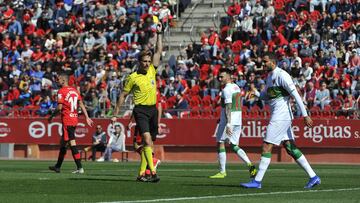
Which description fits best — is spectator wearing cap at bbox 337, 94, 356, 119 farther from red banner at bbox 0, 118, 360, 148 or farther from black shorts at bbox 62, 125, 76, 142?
black shorts at bbox 62, 125, 76, 142

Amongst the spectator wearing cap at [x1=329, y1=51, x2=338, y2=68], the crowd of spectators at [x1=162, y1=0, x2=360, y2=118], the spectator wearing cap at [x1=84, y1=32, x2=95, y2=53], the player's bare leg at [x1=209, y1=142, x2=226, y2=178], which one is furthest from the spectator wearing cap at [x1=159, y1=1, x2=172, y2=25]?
the player's bare leg at [x1=209, y1=142, x2=226, y2=178]

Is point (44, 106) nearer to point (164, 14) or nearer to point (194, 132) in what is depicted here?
point (194, 132)

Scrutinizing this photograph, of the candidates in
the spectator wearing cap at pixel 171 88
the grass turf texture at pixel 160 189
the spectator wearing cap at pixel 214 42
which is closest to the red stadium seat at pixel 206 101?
the spectator wearing cap at pixel 171 88

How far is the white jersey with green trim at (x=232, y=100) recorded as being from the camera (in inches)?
881

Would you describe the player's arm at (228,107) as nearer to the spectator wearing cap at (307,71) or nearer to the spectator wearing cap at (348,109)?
the spectator wearing cap at (348,109)

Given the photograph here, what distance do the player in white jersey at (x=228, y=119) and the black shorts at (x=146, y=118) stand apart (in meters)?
2.44

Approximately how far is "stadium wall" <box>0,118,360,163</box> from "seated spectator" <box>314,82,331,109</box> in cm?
56

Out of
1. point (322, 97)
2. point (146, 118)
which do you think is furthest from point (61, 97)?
point (322, 97)

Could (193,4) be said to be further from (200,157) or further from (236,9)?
(200,157)

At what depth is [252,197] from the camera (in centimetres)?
1580

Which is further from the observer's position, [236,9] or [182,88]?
[236,9]

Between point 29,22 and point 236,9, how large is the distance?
33.8 ft

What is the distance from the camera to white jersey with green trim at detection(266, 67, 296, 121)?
1789cm

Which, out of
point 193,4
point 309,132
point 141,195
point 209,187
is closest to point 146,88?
point 209,187
